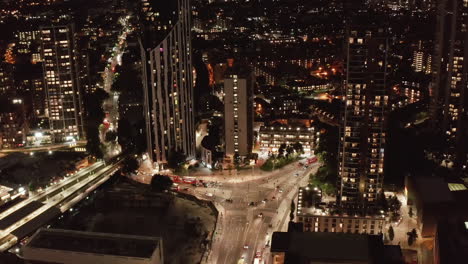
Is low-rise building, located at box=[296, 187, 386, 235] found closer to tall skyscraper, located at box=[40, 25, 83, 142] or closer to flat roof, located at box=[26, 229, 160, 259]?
flat roof, located at box=[26, 229, 160, 259]

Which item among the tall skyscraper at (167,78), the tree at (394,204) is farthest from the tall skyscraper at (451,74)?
the tall skyscraper at (167,78)

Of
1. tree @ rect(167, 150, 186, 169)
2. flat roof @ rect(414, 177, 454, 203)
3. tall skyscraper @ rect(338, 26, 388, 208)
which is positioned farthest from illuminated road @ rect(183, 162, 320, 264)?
flat roof @ rect(414, 177, 454, 203)

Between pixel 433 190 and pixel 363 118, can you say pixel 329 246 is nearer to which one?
pixel 363 118

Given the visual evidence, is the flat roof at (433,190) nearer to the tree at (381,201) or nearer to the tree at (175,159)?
the tree at (381,201)

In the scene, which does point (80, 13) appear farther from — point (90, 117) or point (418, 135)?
point (418, 135)

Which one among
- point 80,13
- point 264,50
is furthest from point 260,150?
point 80,13

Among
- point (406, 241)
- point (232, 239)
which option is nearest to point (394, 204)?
point (406, 241)

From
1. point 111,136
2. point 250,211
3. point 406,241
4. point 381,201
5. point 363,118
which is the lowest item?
point 406,241
